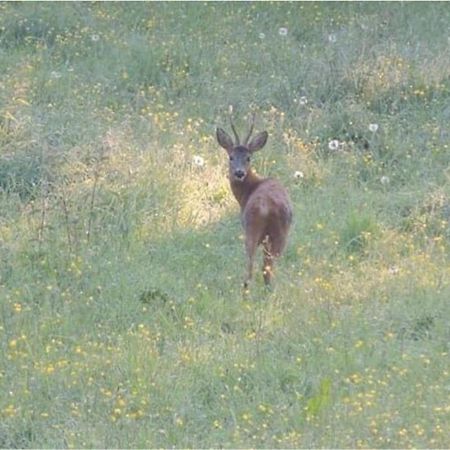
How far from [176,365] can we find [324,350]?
855mm

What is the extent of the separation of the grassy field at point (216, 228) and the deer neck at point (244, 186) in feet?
1.20

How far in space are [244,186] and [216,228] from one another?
1.78 feet

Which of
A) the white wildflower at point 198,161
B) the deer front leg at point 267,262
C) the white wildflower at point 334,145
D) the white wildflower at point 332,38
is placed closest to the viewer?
the deer front leg at point 267,262

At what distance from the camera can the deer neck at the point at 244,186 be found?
10398mm

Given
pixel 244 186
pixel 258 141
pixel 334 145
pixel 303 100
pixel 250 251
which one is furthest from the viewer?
pixel 303 100

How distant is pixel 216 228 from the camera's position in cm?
1087

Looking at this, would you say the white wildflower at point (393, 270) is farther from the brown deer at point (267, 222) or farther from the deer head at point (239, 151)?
the deer head at point (239, 151)

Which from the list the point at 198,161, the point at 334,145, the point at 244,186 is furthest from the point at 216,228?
the point at 334,145

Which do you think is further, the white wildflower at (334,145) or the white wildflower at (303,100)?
the white wildflower at (303,100)

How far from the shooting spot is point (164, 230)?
1066 cm

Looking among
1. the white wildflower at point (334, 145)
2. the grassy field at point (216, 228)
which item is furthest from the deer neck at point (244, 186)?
the white wildflower at point (334, 145)

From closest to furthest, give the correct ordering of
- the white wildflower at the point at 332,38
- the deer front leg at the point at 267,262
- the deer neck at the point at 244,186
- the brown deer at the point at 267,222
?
1. the deer front leg at the point at 267,262
2. the brown deer at the point at 267,222
3. the deer neck at the point at 244,186
4. the white wildflower at the point at 332,38

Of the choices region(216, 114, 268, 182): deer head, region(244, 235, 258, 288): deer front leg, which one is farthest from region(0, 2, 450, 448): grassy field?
region(216, 114, 268, 182): deer head

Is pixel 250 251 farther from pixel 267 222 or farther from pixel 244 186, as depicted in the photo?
pixel 244 186
